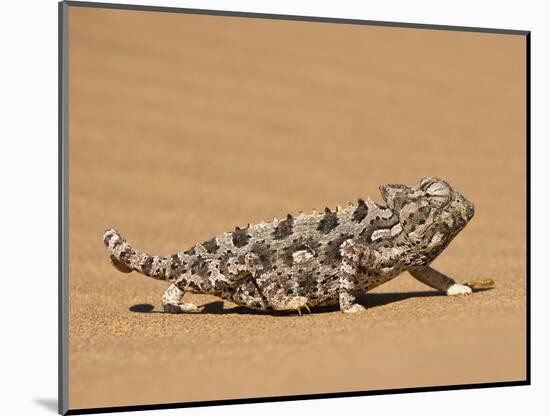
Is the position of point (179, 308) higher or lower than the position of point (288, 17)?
lower

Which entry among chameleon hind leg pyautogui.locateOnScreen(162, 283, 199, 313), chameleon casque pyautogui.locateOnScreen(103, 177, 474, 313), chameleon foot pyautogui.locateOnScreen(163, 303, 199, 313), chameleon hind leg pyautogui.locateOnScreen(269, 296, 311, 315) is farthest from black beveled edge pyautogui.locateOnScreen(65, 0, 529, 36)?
chameleon foot pyautogui.locateOnScreen(163, 303, 199, 313)

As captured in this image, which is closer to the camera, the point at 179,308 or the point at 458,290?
the point at 179,308

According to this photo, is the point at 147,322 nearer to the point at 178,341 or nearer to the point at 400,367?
the point at 178,341

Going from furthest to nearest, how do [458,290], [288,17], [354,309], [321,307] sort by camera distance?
1. [458,290]
2. [321,307]
3. [354,309]
4. [288,17]

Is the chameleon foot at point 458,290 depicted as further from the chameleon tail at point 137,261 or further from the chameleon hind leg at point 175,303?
the chameleon tail at point 137,261

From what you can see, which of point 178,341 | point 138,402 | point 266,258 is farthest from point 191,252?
point 138,402

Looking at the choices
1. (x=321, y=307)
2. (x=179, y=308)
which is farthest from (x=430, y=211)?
(x=179, y=308)

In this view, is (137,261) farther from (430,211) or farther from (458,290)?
(458,290)
